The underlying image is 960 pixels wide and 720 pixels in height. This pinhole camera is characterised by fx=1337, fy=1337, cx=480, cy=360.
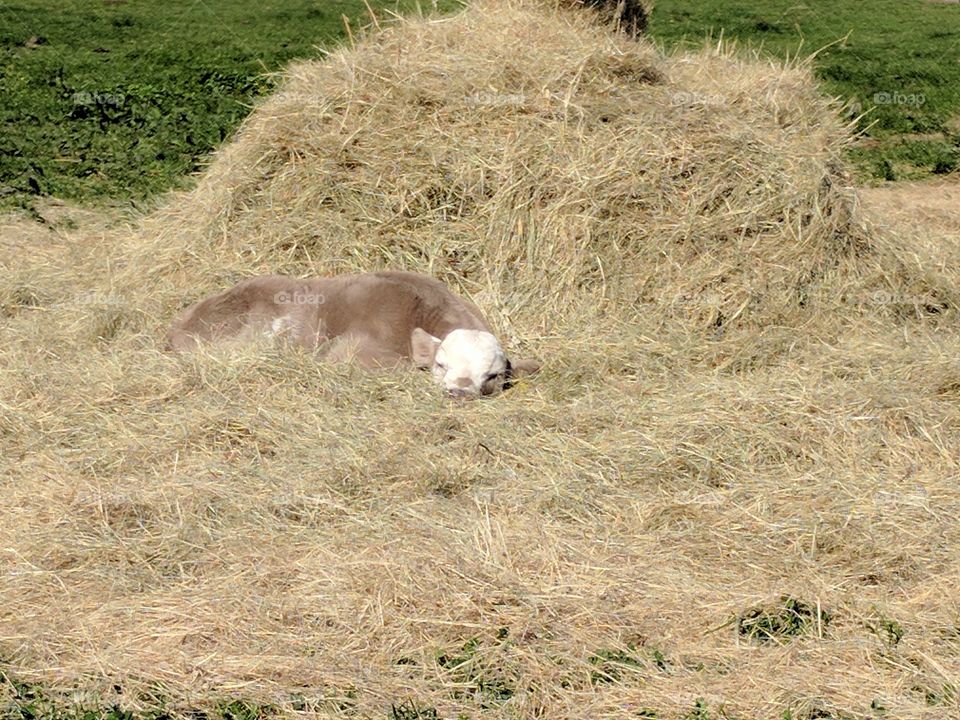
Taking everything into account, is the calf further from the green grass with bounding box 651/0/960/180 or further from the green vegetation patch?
the green grass with bounding box 651/0/960/180

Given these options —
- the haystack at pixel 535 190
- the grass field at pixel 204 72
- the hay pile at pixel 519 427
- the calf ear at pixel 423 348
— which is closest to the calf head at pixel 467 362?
the calf ear at pixel 423 348

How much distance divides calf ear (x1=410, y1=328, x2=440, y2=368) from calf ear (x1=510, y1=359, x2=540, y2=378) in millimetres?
398

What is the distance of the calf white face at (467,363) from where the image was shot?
21.0ft

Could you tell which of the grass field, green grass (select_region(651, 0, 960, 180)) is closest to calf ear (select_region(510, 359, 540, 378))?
the grass field

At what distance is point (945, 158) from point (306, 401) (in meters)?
7.83

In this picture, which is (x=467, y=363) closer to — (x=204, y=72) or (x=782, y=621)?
(x=782, y=621)

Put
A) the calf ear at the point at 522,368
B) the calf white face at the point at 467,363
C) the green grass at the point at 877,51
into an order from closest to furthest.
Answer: the calf white face at the point at 467,363
the calf ear at the point at 522,368
the green grass at the point at 877,51

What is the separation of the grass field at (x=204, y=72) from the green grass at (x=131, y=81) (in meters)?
0.02

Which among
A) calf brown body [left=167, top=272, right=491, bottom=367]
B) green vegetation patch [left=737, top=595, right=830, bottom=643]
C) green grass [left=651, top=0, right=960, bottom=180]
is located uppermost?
green vegetation patch [left=737, top=595, right=830, bottom=643]

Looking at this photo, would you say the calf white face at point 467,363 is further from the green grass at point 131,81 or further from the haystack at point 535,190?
the green grass at point 131,81

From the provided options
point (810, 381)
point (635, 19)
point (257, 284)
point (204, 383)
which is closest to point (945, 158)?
point (635, 19)

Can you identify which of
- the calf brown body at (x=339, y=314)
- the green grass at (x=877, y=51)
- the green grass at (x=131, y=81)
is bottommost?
the green grass at (x=131, y=81)

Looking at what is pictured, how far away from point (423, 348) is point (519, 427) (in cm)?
93

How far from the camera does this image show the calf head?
6.39m
